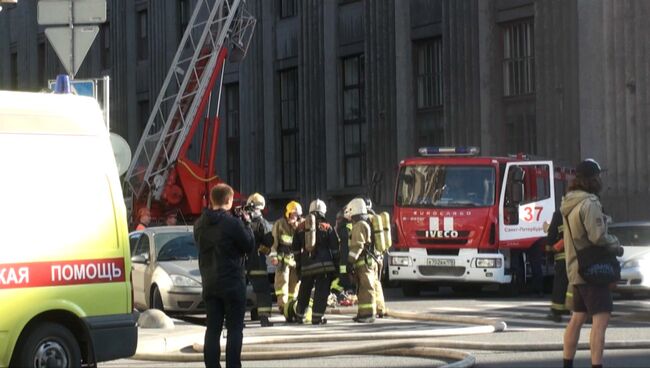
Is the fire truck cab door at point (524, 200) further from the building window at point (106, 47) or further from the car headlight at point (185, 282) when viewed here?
the building window at point (106, 47)

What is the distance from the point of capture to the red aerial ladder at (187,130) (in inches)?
1118

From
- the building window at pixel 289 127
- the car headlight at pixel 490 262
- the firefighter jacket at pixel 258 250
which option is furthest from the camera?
the building window at pixel 289 127

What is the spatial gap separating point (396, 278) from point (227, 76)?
20711 mm

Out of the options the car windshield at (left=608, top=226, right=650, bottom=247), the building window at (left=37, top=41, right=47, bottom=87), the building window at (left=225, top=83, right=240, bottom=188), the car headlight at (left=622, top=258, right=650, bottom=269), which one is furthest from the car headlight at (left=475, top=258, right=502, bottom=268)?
the building window at (left=37, top=41, right=47, bottom=87)

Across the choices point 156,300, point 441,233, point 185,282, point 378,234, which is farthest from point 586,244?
point 441,233

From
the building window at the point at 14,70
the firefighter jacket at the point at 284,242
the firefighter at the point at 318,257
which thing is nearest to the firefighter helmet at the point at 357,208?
the firefighter at the point at 318,257

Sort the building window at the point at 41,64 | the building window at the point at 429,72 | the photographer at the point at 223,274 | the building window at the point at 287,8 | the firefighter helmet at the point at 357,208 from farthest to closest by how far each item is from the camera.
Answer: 1. the building window at the point at 41,64
2. the building window at the point at 287,8
3. the building window at the point at 429,72
4. the firefighter helmet at the point at 357,208
5. the photographer at the point at 223,274

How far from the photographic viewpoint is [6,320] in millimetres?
11578

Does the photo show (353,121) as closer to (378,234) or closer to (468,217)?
(468,217)

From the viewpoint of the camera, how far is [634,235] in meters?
25.0

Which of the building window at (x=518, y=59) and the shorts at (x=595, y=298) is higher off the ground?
the building window at (x=518, y=59)

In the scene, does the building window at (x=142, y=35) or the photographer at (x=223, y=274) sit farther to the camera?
the building window at (x=142, y=35)

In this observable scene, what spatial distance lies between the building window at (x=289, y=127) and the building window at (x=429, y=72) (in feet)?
19.3

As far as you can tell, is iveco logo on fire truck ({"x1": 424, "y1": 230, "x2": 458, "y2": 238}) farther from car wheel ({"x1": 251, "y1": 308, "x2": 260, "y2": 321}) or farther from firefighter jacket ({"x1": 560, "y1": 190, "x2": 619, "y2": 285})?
firefighter jacket ({"x1": 560, "y1": 190, "x2": 619, "y2": 285})
